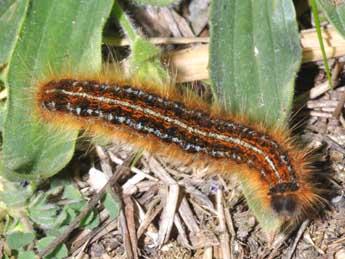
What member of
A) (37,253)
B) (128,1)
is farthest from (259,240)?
(128,1)

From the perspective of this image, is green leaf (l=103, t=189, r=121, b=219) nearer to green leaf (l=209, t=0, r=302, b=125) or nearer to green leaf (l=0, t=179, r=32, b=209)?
green leaf (l=0, t=179, r=32, b=209)

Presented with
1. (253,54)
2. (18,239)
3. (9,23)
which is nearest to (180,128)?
(253,54)

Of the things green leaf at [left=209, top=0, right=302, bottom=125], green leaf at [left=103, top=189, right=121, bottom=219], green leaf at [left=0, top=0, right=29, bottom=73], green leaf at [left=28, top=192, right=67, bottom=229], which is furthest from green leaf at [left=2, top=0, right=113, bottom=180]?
green leaf at [left=209, top=0, right=302, bottom=125]

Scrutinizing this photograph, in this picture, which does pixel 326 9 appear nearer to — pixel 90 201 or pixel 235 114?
pixel 235 114

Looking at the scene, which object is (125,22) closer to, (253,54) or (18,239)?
(253,54)

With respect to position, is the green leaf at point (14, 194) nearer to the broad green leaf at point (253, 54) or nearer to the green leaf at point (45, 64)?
the green leaf at point (45, 64)

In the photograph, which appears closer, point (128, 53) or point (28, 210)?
point (28, 210)
